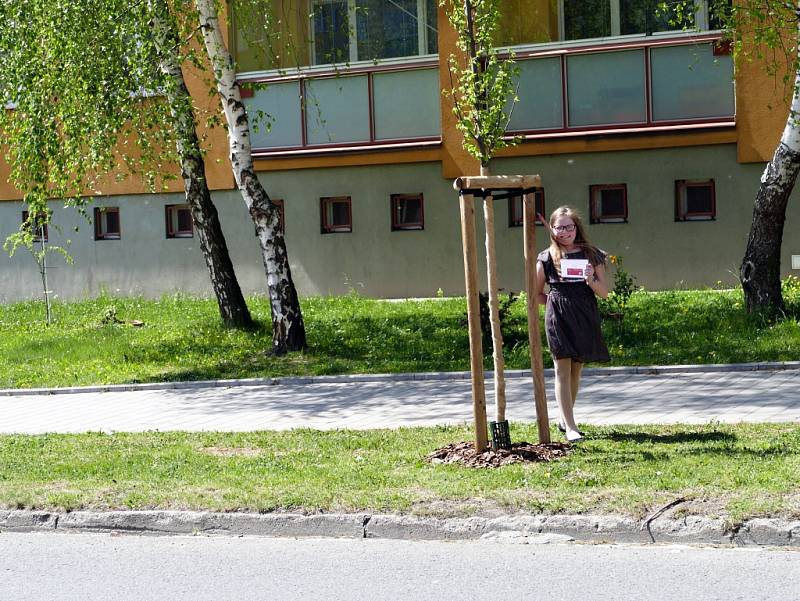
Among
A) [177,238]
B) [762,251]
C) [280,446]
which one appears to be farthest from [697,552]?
[177,238]

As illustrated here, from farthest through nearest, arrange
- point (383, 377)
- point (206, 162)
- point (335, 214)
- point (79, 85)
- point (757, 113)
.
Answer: point (206, 162)
point (335, 214)
point (757, 113)
point (79, 85)
point (383, 377)

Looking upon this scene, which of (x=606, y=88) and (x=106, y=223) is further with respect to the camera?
(x=106, y=223)

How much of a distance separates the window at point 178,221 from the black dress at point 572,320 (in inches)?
661

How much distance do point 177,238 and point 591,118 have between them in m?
8.48

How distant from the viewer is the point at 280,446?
10.1 metres

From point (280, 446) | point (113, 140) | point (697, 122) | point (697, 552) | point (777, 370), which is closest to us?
point (697, 552)

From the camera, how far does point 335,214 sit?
24375 mm

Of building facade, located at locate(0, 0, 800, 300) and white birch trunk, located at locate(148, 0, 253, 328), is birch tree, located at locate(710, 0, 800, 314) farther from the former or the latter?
white birch trunk, located at locate(148, 0, 253, 328)

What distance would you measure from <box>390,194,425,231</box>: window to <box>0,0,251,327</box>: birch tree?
7529 millimetres

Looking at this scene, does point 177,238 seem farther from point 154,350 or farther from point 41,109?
point 41,109

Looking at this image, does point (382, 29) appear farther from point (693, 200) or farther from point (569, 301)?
point (569, 301)

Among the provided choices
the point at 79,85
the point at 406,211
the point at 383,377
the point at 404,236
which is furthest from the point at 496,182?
the point at 406,211

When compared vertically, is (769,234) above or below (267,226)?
below

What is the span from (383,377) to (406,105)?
928 cm
